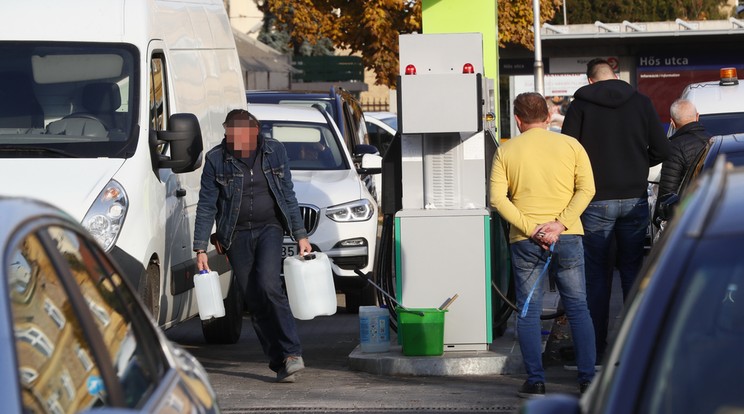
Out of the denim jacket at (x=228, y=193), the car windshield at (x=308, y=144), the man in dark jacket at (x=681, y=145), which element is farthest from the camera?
the car windshield at (x=308, y=144)

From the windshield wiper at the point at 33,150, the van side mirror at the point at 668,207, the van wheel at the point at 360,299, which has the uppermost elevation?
the windshield wiper at the point at 33,150

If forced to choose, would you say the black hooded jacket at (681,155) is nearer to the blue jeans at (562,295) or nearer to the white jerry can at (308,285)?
the blue jeans at (562,295)

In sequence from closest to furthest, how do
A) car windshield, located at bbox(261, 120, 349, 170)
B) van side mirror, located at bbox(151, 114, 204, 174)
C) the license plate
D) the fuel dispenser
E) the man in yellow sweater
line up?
the man in yellow sweater < van side mirror, located at bbox(151, 114, 204, 174) < the fuel dispenser < the license plate < car windshield, located at bbox(261, 120, 349, 170)

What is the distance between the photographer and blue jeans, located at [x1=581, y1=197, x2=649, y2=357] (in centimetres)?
926

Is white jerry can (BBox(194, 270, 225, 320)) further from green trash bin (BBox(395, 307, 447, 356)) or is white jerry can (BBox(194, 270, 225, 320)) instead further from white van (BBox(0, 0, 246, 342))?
green trash bin (BBox(395, 307, 447, 356))

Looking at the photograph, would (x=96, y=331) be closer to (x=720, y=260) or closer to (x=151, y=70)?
(x=720, y=260)

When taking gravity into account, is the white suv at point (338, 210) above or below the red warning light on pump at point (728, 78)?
below

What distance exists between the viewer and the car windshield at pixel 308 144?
1373cm

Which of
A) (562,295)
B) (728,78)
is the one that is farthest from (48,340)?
(728,78)

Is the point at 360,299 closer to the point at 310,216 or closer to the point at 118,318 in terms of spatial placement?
the point at 310,216

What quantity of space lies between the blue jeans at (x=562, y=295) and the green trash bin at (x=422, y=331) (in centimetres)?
116

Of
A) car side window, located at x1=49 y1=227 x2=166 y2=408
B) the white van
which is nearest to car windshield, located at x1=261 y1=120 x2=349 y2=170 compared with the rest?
the white van

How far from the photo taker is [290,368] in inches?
365

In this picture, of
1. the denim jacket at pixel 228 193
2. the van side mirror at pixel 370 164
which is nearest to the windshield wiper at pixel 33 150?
the denim jacket at pixel 228 193
